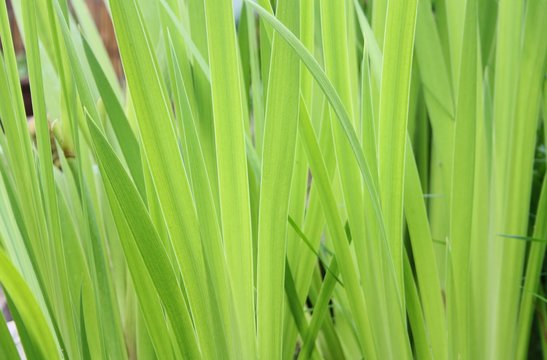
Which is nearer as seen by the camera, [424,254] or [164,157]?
[164,157]

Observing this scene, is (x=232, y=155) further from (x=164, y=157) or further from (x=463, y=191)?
(x=463, y=191)

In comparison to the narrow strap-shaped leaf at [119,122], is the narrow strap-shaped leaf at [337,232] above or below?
below

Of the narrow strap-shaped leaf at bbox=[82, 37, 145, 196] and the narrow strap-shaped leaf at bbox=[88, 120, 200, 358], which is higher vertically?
the narrow strap-shaped leaf at bbox=[82, 37, 145, 196]

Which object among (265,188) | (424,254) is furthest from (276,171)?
(424,254)

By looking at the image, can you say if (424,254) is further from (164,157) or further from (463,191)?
(164,157)

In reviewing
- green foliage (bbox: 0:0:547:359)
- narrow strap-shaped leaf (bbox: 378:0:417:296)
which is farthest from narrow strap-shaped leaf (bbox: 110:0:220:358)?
narrow strap-shaped leaf (bbox: 378:0:417:296)

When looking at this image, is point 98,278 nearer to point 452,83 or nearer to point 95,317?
point 95,317

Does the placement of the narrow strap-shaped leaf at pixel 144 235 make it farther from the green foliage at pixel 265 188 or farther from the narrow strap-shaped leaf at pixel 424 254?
the narrow strap-shaped leaf at pixel 424 254

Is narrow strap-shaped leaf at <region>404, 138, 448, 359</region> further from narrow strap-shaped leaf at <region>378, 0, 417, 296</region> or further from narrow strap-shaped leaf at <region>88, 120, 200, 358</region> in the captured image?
narrow strap-shaped leaf at <region>88, 120, 200, 358</region>

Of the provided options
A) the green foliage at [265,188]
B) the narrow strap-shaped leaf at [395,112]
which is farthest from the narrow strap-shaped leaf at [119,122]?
the narrow strap-shaped leaf at [395,112]

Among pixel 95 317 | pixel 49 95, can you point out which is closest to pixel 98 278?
pixel 95 317

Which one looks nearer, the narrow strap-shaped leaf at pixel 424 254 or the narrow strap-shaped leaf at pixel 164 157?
the narrow strap-shaped leaf at pixel 164 157
